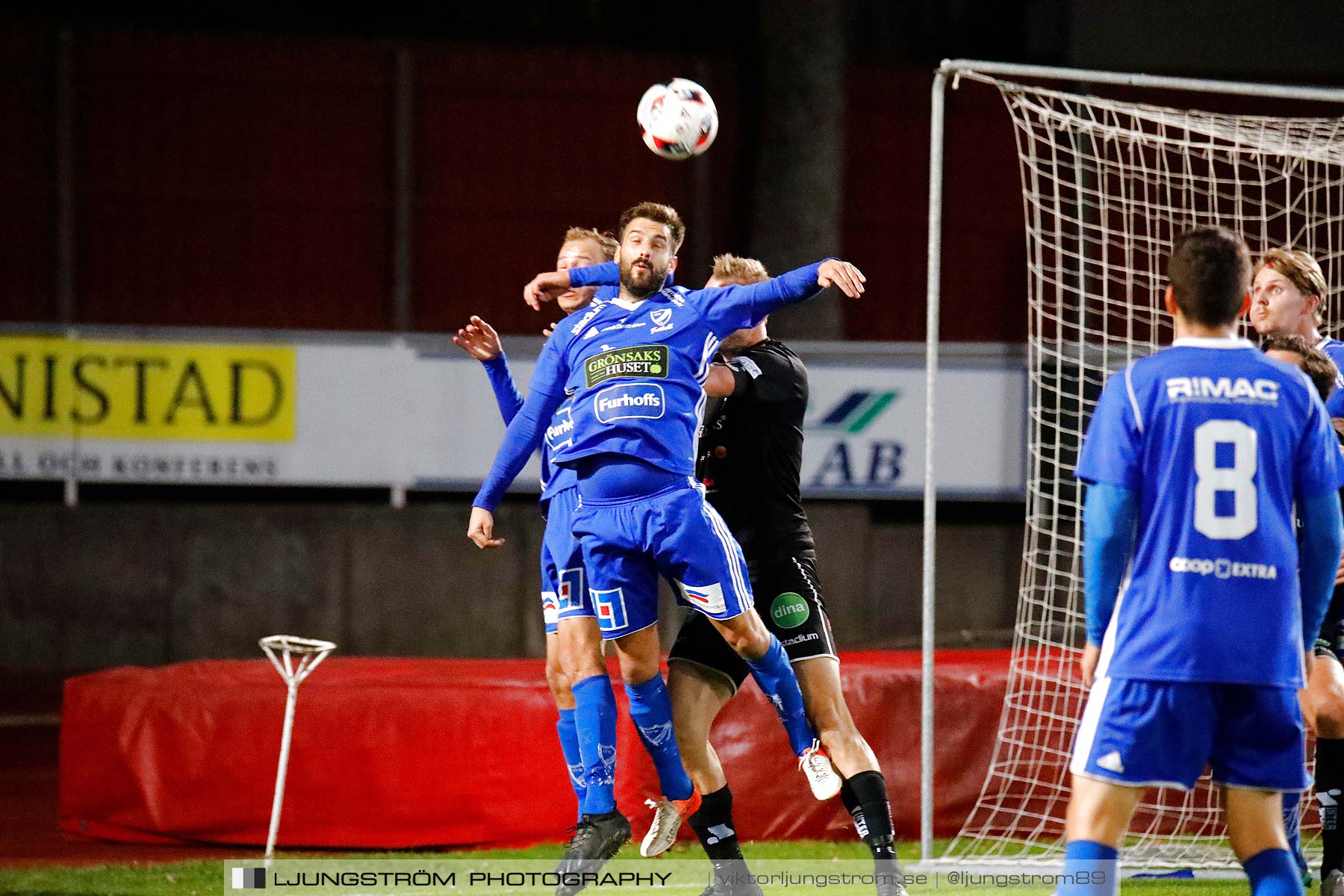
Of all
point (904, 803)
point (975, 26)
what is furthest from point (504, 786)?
point (975, 26)

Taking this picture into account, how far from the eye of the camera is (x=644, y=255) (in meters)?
4.85

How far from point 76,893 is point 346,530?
26.7 ft

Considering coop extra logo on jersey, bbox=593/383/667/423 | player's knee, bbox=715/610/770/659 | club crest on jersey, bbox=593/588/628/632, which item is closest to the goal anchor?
club crest on jersey, bbox=593/588/628/632

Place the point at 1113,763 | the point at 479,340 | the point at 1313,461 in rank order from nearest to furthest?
the point at 1113,763
the point at 1313,461
the point at 479,340

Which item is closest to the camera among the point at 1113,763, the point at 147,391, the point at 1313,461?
the point at 1113,763

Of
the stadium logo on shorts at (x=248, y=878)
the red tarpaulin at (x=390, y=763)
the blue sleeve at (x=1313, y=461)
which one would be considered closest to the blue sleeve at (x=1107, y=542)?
the blue sleeve at (x=1313, y=461)

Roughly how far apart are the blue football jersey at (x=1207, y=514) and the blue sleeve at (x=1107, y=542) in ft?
0.09

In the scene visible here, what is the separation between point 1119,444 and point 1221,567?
34cm

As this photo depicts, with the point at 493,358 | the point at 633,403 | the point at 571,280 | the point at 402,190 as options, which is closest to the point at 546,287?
the point at 571,280

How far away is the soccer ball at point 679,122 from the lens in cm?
551

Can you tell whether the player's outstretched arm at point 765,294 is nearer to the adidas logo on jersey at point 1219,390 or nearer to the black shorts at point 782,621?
the black shorts at point 782,621

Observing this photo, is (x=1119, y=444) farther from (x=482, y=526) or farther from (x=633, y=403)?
(x=482, y=526)

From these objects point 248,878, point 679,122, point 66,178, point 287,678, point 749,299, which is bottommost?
point 248,878

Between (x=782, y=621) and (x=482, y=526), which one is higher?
(x=482, y=526)
